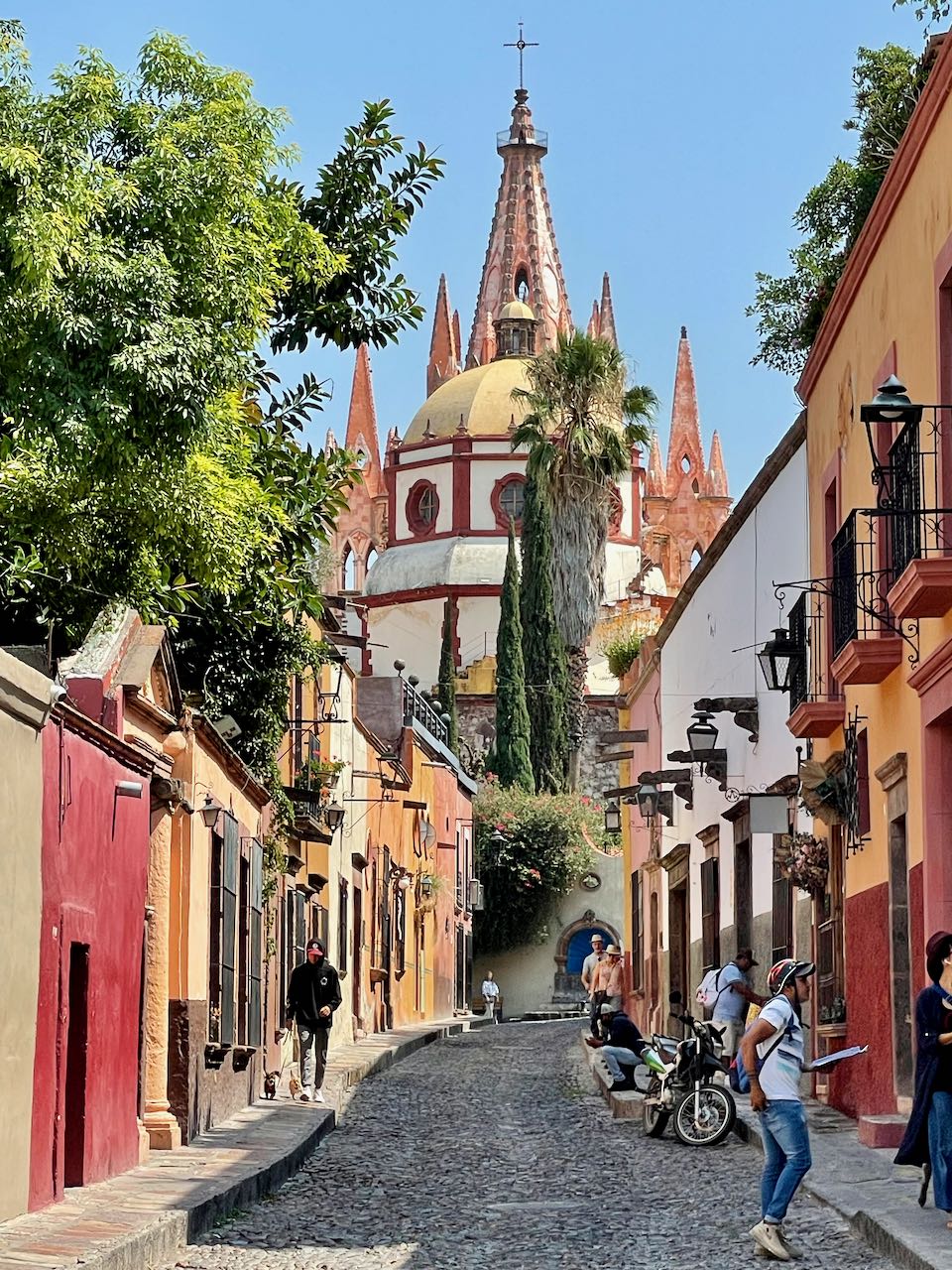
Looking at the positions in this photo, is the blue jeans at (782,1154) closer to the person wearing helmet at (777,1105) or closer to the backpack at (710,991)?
the person wearing helmet at (777,1105)

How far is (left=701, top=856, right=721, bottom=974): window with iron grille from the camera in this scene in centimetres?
2502

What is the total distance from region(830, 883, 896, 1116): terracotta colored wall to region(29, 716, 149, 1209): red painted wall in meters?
5.23

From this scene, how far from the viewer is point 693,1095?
1600cm

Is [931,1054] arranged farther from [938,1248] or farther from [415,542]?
[415,542]

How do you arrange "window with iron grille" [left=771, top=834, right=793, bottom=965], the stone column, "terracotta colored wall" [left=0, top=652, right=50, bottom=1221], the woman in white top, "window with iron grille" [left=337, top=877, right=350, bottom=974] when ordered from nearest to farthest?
"terracotta colored wall" [left=0, top=652, right=50, bottom=1221]
the stone column
"window with iron grille" [left=771, top=834, right=793, bottom=965]
"window with iron grille" [left=337, top=877, right=350, bottom=974]
the woman in white top

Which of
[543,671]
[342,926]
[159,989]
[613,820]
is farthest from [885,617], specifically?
[543,671]

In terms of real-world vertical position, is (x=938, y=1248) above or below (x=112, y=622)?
below

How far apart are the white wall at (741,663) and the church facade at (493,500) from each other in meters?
29.7

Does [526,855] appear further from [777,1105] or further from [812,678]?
[777,1105]

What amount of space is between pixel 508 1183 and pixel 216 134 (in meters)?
8.42

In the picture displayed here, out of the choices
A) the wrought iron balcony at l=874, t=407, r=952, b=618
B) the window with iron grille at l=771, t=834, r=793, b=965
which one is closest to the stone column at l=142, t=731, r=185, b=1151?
the wrought iron balcony at l=874, t=407, r=952, b=618

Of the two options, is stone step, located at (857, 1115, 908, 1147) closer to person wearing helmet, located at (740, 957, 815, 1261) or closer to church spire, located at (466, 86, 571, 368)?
person wearing helmet, located at (740, 957, 815, 1261)

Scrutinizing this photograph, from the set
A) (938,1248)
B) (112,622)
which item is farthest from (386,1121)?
(938,1248)

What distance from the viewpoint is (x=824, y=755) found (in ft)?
59.5
